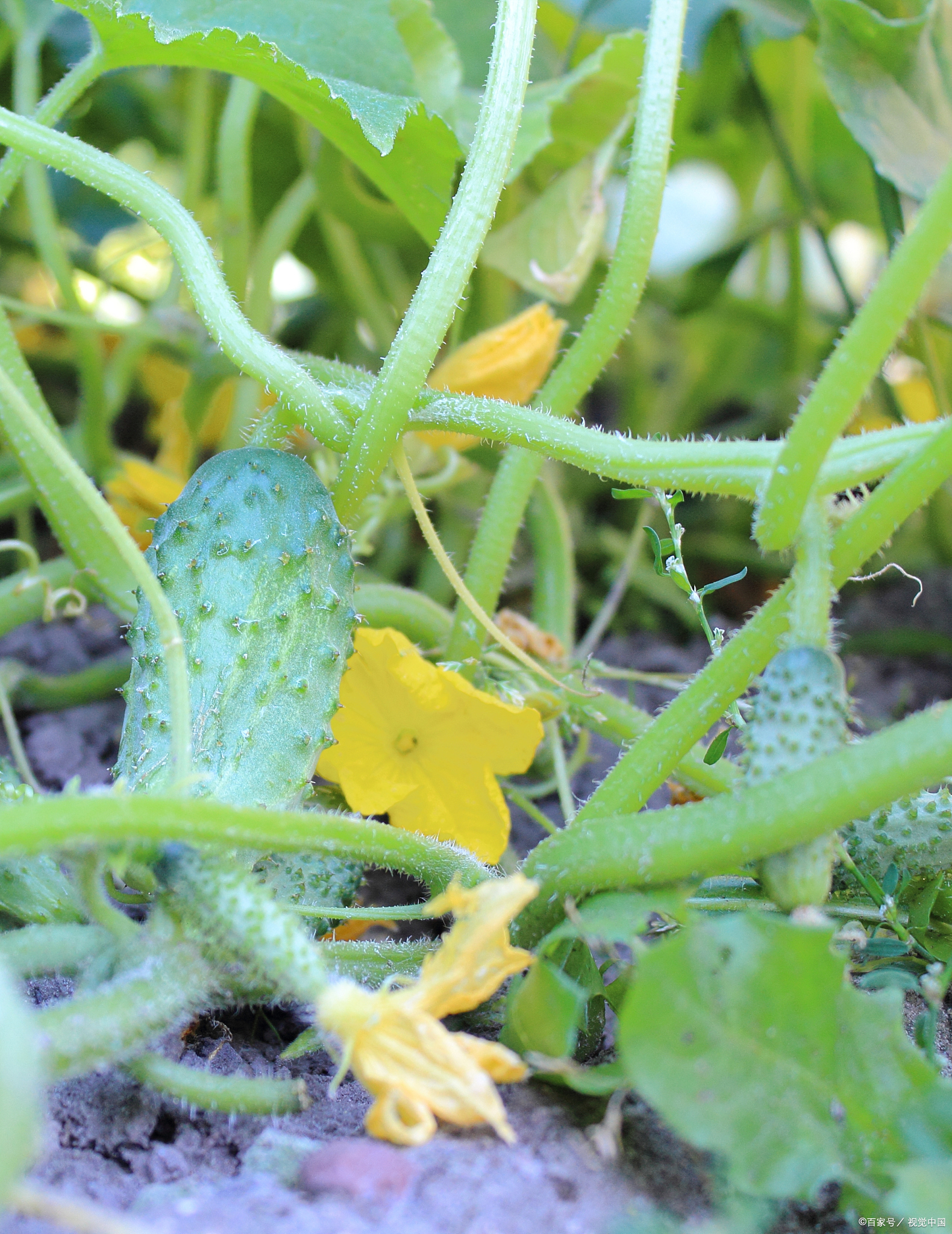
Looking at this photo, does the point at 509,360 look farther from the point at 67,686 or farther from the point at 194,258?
the point at 67,686

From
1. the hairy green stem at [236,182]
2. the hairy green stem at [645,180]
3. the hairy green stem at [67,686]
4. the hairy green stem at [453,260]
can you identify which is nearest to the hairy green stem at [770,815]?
Answer: the hairy green stem at [453,260]

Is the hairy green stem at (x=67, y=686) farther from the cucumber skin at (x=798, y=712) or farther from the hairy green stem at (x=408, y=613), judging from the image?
the cucumber skin at (x=798, y=712)

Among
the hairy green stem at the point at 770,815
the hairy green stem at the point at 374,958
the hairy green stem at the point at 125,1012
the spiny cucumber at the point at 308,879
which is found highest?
the hairy green stem at the point at 770,815

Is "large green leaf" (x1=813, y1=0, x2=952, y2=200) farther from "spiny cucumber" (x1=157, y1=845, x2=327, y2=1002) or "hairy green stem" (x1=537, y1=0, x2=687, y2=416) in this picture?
"spiny cucumber" (x1=157, y1=845, x2=327, y2=1002)

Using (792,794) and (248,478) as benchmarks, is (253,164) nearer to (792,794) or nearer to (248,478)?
(248,478)

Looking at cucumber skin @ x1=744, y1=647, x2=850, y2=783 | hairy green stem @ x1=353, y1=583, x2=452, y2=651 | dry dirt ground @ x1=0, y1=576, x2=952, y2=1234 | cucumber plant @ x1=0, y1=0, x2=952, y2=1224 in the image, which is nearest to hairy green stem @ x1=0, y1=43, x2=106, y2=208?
cucumber plant @ x1=0, y1=0, x2=952, y2=1224

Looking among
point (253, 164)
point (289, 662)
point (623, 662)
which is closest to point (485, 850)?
point (289, 662)

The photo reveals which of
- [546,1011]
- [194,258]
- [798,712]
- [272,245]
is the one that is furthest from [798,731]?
[272,245]
